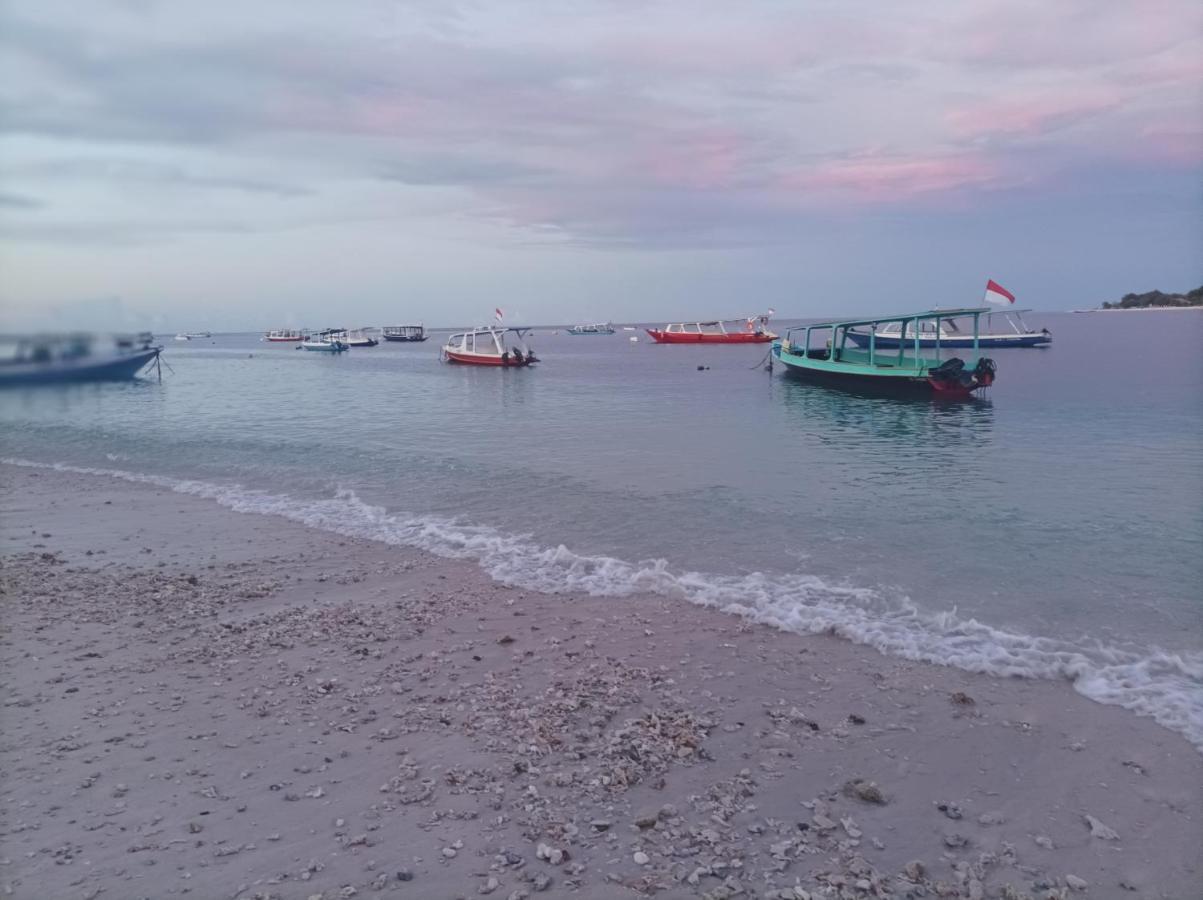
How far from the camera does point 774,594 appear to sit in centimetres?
1077

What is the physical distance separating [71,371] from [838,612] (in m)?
8.93

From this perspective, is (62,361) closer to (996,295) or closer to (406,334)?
(996,295)

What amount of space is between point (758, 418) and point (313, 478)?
21098 millimetres

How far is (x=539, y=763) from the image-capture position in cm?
611

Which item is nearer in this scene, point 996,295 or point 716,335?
point 996,295

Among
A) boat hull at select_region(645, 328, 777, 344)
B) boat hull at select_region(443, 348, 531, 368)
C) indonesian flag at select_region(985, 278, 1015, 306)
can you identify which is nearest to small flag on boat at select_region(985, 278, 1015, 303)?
indonesian flag at select_region(985, 278, 1015, 306)

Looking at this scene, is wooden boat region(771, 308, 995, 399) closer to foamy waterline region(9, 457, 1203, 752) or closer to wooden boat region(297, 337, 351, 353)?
foamy waterline region(9, 457, 1203, 752)

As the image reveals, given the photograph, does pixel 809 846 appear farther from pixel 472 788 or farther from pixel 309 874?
pixel 309 874

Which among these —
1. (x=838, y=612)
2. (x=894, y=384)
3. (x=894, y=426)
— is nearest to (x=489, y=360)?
(x=894, y=384)

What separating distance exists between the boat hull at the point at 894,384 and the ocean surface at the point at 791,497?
1.14 metres

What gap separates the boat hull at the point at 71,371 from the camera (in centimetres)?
337

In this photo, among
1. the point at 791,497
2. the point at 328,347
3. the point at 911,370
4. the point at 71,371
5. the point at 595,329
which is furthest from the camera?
the point at 595,329

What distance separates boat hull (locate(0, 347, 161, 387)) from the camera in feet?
11.0

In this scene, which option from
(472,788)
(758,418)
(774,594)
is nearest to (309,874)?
(472,788)
